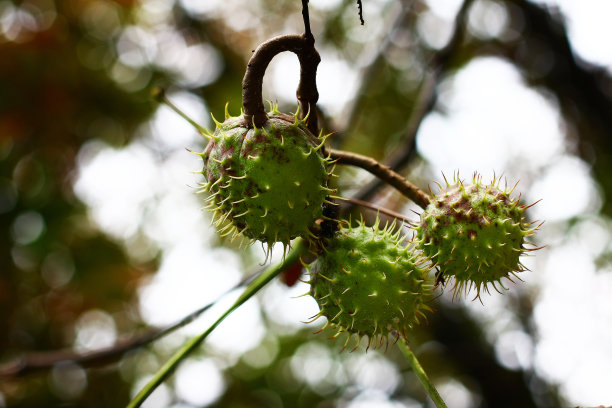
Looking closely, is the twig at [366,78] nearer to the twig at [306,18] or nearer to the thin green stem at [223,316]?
the thin green stem at [223,316]

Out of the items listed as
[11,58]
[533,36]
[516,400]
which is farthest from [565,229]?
[11,58]

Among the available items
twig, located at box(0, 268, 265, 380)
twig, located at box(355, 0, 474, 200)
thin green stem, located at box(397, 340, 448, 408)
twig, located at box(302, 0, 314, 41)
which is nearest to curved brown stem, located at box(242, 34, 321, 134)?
twig, located at box(302, 0, 314, 41)

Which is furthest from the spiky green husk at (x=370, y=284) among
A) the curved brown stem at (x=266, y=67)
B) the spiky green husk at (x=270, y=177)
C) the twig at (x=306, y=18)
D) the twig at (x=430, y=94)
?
the twig at (x=430, y=94)

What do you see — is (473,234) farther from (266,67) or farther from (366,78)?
(366,78)

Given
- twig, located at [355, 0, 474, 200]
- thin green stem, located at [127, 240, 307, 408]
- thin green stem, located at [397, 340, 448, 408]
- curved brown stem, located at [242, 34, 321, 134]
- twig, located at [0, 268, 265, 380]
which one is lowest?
thin green stem, located at [397, 340, 448, 408]

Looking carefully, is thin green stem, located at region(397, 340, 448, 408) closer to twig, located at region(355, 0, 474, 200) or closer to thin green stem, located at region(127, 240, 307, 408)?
thin green stem, located at region(127, 240, 307, 408)
